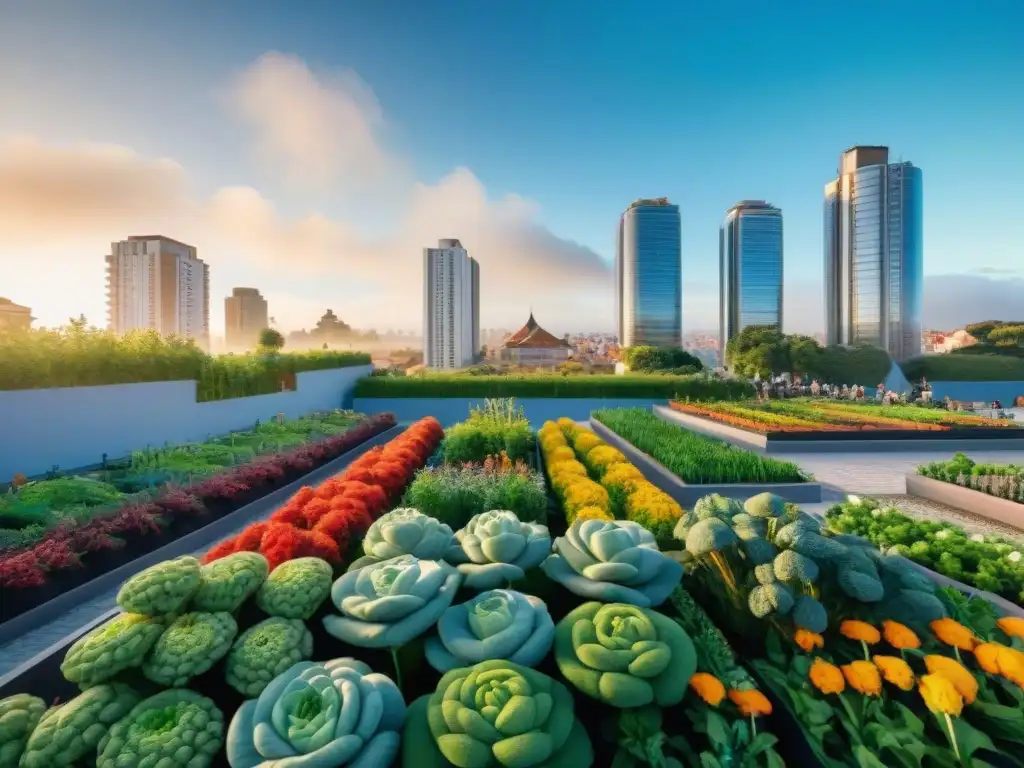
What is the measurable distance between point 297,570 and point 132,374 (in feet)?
30.5

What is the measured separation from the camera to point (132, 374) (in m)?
9.02

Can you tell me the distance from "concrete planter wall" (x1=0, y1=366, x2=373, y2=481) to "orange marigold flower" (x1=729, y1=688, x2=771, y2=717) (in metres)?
9.08

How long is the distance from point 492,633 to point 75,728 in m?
1.21

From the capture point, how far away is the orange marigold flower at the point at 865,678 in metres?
1.54

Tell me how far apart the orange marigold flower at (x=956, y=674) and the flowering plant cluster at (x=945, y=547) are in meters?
0.87

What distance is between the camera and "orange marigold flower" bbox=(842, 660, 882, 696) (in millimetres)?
1541

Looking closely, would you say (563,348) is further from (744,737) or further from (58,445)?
(744,737)

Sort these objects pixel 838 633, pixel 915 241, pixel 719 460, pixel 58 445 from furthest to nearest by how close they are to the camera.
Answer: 1. pixel 915 241
2. pixel 58 445
3. pixel 719 460
4. pixel 838 633

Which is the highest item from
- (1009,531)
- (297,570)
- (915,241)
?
(915,241)

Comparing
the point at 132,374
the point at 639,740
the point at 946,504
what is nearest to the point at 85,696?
the point at 639,740

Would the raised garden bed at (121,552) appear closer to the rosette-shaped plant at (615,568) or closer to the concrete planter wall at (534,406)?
the rosette-shaped plant at (615,568)

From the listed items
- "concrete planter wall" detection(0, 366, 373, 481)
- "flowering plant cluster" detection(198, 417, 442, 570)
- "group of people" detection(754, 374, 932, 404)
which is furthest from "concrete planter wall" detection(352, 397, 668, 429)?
"flowering plant cluster" detection(198, 417, 442, 570)

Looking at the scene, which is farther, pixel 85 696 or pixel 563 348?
pixel 563 348

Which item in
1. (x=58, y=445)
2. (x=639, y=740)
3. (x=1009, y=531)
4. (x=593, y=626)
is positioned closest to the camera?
(x=639, y=740)
